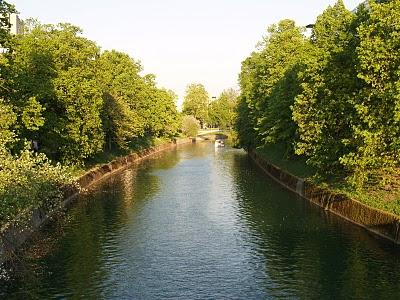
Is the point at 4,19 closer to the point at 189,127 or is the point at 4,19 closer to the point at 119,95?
the point at 119,95

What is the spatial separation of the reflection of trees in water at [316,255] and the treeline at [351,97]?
4.75 metres

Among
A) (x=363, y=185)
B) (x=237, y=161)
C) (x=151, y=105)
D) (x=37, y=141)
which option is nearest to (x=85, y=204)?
(x=37, y=141)

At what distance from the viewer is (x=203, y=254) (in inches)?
1328

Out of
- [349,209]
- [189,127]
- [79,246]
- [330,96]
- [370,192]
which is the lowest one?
[79,246]

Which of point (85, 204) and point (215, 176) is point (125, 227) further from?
point (215, 176)

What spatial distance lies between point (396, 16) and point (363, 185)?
14.8 meters

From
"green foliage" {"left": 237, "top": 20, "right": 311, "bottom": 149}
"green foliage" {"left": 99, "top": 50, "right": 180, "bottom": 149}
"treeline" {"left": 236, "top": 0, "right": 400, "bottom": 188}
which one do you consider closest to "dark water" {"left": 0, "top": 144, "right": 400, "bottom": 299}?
"treeline" {"left": 236, "top": 0, "right": 400, "bottom": 188}

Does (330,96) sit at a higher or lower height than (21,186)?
higher

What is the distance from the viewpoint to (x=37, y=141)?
5803 centimetres

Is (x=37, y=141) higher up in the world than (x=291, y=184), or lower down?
higher up

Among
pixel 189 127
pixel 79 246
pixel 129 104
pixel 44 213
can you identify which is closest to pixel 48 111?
pixel 44 213

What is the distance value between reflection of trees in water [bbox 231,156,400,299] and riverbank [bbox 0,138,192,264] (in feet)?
54.2

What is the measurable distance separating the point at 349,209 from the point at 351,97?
9.65 metres

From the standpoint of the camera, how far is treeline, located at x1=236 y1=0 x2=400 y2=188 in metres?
36.7
